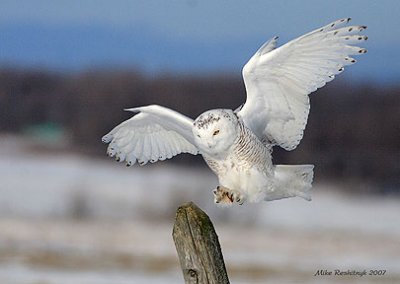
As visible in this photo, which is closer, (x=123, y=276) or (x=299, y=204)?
(x=123, y=276)

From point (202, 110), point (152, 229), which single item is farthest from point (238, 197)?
point (202, 110)

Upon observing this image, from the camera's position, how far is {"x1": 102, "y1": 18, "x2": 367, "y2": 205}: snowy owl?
435cm

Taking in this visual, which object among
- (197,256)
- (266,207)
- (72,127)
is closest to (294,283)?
(266,207)

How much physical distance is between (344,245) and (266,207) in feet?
9.62

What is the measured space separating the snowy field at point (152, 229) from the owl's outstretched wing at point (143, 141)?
5661mm

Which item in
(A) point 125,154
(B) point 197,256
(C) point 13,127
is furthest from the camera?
(C) point 13,127

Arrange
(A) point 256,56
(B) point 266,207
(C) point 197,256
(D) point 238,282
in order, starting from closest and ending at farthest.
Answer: (C) point 197,256, (A) point 256,56, (D) point 238,282, (B) point 266,207

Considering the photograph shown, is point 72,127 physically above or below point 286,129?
above

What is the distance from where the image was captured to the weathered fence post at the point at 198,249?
396 cm

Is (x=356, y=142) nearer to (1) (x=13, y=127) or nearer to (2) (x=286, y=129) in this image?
(1) (x=13, y=127)

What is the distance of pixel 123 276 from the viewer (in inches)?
443

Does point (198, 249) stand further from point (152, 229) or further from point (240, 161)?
point (152, 229)

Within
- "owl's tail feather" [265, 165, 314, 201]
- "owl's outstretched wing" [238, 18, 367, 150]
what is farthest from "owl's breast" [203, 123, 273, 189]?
"owl's outstretched wing" [238, 18, 367, 150]

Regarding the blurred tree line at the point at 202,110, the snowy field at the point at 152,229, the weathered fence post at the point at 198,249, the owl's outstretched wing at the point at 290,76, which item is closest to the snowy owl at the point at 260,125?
the owl's outstretched wing at the point at 290,76
